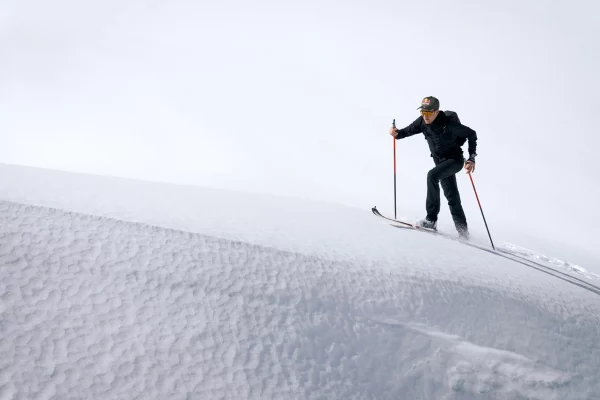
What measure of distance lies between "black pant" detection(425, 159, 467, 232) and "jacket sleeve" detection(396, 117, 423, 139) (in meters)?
0.55

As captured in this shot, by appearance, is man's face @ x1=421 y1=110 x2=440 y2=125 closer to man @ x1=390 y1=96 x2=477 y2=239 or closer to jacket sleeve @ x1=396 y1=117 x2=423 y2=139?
man @ x1=390 y1=96 x2=477 y2=239

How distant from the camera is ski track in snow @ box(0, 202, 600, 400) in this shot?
57.9 inches

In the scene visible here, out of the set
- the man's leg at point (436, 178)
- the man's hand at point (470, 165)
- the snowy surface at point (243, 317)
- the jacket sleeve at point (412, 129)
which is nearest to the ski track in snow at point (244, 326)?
the snowy surface at point (243, 317)

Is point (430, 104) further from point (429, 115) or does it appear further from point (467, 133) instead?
point (467, 133)

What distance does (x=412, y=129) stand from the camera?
244 inches

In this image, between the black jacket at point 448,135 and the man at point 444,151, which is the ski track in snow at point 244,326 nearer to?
the man at point 444,151

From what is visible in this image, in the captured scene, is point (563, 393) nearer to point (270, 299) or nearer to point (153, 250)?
point (270, 299)

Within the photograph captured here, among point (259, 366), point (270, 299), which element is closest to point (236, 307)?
point (270, 299)

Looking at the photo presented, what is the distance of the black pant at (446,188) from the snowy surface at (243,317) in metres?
3.14

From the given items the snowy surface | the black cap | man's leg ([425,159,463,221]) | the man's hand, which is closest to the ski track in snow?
the snowy surface

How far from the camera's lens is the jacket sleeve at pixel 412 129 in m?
6.08

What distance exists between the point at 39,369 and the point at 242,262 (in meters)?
1.03

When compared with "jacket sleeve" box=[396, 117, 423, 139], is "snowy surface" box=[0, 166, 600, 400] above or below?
below

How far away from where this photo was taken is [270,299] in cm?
198
